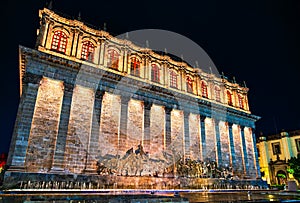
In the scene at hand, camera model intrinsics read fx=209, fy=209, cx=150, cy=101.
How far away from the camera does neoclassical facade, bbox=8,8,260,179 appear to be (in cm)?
1529

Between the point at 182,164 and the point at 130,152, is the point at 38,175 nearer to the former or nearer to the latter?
the point at 130,152

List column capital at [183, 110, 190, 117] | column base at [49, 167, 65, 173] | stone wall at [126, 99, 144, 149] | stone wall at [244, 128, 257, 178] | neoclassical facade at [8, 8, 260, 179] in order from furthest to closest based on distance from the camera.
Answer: stone wall at [244, 128, 257, 178] → column capital at [183, 110, 190, 117] → stone wall at [126, 99, 144, 149] → neoclassical facade at [8, 8, 260, 179] → column base at [49, 167, 65, 173]

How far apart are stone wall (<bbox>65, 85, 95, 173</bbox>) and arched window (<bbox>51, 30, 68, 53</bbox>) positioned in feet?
13.3

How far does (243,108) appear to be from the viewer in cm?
2991

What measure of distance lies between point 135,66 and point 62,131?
1019cm

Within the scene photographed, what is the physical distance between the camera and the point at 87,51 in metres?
20.1

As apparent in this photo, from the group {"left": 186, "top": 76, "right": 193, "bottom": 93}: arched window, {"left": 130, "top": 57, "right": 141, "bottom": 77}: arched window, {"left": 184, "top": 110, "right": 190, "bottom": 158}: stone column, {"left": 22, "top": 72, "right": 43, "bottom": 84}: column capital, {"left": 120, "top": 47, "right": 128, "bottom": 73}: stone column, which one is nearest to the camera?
{"left": 22, "top": 72, "right": 43, "bottom": 84}: column capital

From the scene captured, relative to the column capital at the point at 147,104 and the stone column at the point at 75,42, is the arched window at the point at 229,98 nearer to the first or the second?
the column capital at the point at 147,104

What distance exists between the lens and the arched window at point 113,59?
20672 millimetres

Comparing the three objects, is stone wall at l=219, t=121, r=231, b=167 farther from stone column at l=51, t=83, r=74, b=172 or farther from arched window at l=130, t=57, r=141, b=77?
stone column at l=51, t=83, r=74, b=172

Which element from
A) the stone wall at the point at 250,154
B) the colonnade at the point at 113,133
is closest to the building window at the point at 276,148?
the stone wall at the point at 250,154

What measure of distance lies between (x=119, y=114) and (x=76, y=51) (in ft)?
23.1

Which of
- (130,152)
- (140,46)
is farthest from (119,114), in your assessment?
(140,46)

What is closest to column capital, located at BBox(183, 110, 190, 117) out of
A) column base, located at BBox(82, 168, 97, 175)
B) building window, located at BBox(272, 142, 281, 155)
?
column base, located at BBox(82, 168, 97, 175)
